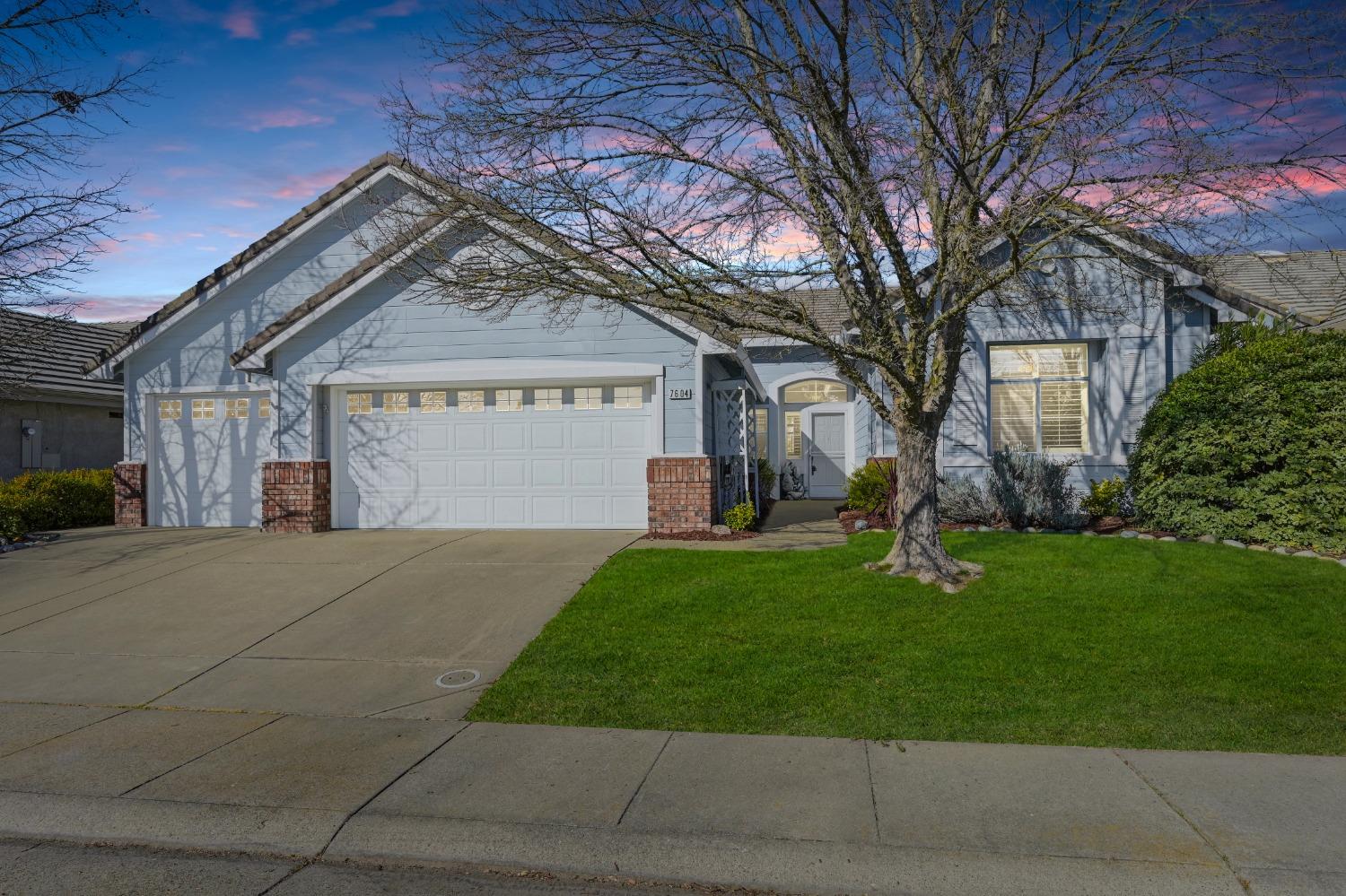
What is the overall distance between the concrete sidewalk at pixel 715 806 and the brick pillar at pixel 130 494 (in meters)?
10.4

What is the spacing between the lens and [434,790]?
4836 millimetres

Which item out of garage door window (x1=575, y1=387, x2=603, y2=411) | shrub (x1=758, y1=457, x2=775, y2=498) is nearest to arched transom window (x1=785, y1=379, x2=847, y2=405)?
shrub (x1=758, y1=457, x2=775, y2=498)

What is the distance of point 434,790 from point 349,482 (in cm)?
974

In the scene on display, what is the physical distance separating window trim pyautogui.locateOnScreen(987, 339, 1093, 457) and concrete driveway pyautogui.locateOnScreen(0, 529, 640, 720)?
6153 millimetres

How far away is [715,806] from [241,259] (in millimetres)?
14083

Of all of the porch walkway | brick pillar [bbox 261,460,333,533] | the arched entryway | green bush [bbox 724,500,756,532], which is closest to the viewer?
the porch walkway

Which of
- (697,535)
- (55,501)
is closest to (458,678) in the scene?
(697,535)

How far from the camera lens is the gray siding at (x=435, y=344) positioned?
1278 cm

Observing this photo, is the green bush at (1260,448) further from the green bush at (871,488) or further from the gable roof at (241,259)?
the gable roof at (241,259)

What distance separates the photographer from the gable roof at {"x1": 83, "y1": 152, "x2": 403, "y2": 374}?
15.0 m

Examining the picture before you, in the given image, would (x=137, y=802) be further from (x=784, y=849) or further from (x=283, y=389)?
(x=283, y=389)

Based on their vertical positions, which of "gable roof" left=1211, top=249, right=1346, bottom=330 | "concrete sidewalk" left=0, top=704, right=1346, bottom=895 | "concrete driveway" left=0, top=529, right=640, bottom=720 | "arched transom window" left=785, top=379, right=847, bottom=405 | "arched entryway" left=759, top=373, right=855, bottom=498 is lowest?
"concrete sidewalk" left=0, top=704, right=1346, bottom=895

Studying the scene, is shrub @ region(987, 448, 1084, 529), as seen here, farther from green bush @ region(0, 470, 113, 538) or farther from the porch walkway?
green bush @ region(0, 470, 113, 538)

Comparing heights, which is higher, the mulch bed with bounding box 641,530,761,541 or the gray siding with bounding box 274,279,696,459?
the gray siding with bounding box 274,279,696,459
